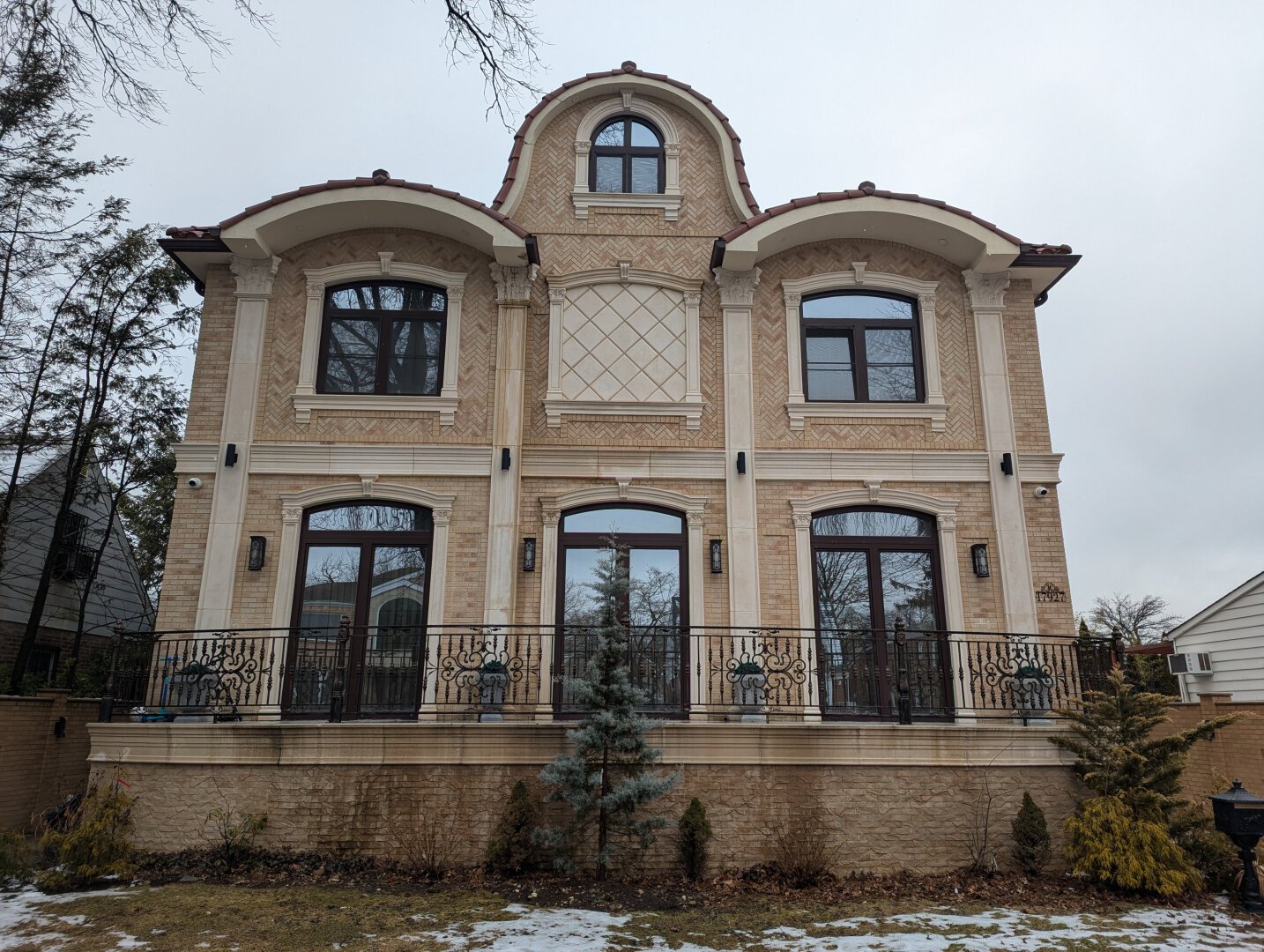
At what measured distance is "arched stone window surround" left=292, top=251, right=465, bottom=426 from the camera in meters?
9.42

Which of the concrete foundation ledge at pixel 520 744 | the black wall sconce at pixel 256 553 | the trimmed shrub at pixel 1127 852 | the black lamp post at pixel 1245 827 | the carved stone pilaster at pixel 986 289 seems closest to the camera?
the black lamp post at pixel 1245 827

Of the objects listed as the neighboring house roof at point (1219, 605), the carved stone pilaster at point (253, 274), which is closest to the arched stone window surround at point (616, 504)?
the carved stone pilaster at point (253, 274)

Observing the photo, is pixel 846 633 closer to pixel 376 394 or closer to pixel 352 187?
pixel 376 394

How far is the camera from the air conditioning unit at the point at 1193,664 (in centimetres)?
1382

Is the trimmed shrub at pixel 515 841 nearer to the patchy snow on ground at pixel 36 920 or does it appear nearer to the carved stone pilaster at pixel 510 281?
the patchy snow on ground at pixel 36 920

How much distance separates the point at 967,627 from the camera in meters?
8.99

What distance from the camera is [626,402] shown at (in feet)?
31.4

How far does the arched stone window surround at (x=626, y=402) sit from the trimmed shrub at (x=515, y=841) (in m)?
4.18

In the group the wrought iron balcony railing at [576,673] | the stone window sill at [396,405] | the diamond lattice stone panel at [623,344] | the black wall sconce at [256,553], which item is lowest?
the wrought iron balcony railing at [576,673]

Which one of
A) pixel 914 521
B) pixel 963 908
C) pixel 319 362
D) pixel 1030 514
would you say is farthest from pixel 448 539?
pixel 1030 514

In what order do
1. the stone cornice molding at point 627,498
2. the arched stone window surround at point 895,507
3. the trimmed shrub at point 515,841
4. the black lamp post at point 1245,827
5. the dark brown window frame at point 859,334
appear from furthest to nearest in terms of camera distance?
the dark brown window frame at point 859,334 → the stone cornice molding at point 627,498 → the arched stone window surround at point 895,507 → the trimmed shrub at point 515,841 → the black lamp post at point 1245,827

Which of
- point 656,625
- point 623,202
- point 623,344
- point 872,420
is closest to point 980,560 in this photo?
point 872,420

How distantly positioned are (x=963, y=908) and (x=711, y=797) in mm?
2183

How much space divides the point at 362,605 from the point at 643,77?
748 centimetres
